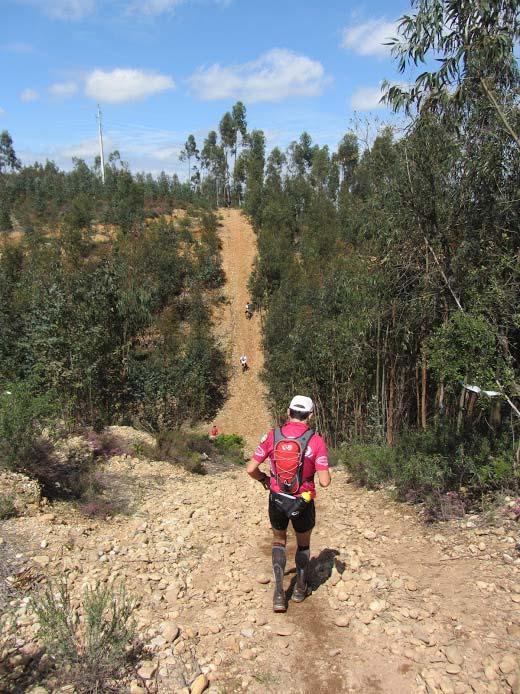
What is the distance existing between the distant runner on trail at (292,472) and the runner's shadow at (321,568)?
1.58 feet

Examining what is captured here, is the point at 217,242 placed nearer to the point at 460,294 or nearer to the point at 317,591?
the point at 460,294

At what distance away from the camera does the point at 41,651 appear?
2936 millimetres

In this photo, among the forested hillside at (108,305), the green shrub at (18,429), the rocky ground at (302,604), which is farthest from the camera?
the forested hillside at (108,305)

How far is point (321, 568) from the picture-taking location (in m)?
4.29

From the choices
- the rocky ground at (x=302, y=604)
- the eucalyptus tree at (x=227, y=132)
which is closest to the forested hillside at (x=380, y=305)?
the rocky ground at (x=302, y=604)

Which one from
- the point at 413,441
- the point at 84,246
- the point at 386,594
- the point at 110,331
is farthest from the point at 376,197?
the point at 84,246

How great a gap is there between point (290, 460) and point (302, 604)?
4.10 ft

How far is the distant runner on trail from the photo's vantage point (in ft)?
11.0

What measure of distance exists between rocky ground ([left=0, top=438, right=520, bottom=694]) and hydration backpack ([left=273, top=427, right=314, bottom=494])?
3.32 ft

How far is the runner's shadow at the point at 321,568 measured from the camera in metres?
4.00

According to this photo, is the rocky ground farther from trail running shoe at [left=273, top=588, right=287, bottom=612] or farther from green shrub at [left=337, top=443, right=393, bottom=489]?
green shrub at [left=337, top=443, right=393, bottom=489]

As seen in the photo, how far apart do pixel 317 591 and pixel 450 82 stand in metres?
5.54

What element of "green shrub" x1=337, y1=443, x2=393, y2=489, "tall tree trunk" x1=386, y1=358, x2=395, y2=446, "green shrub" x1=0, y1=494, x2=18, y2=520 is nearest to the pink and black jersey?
"green shrub" x1=0, y1=494, x2=18, y2=520

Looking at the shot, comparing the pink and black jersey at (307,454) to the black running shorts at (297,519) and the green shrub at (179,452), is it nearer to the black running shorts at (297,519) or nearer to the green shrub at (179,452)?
the black running shorts at (297,519)
